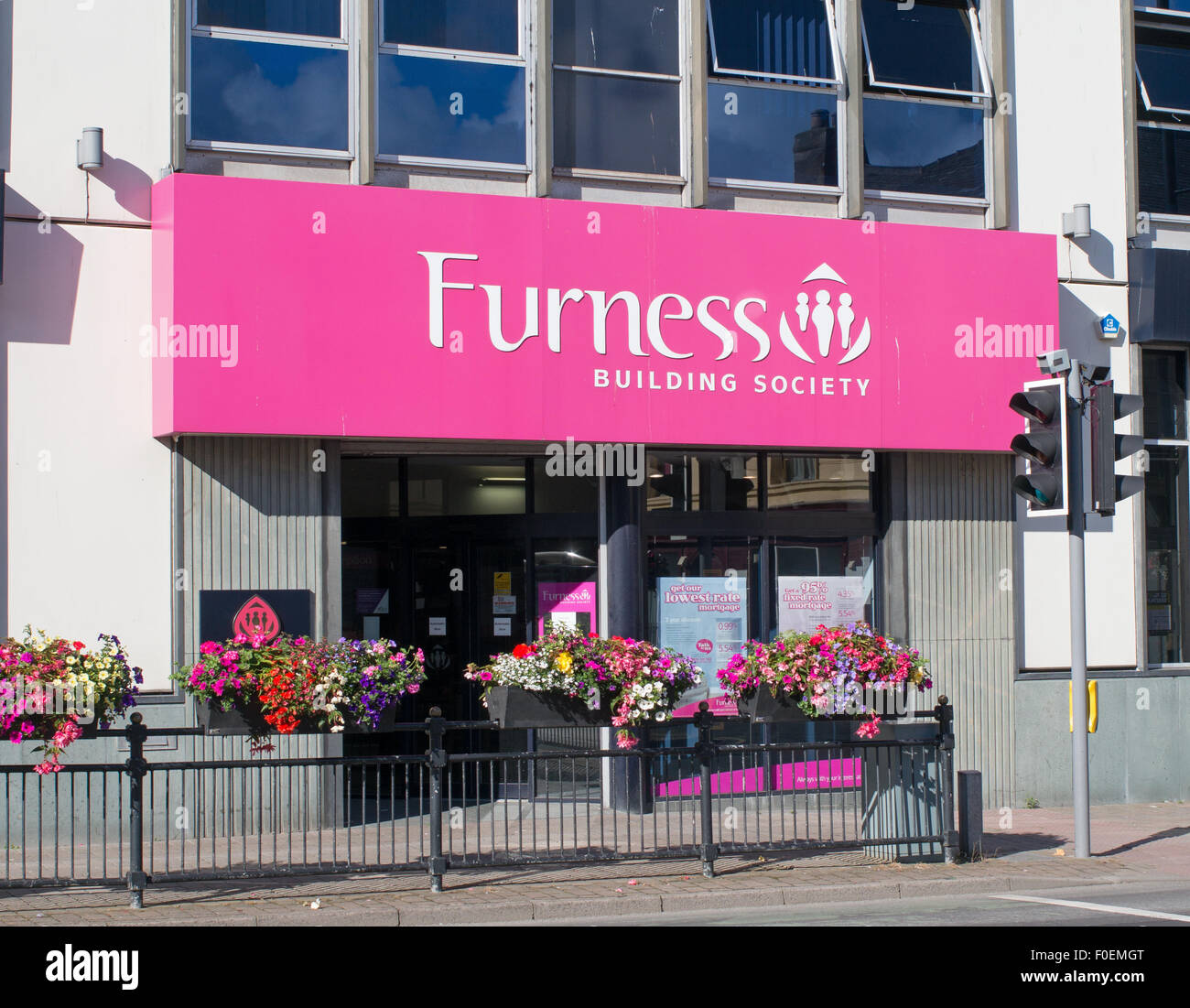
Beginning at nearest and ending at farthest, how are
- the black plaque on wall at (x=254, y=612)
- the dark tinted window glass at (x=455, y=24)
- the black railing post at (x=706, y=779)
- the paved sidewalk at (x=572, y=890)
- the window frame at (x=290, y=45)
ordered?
the paved sidewalk at (x=572, y=890) < the black railing post at (x=706, y=779) < the black plaque on wall at (x=254, y=612) < the window frame at (x=290, y=45) < the dark tinted window glass at (x=455, y=24)

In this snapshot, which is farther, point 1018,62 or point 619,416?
point 1018,62

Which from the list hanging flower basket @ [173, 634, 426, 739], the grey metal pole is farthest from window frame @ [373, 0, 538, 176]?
the grey metal pole

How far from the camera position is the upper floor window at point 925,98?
1419 centimetres

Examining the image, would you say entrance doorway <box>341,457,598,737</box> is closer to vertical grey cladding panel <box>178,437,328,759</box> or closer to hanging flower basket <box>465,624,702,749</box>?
vertical grey cladding panel <box>178,437,328,759</box>

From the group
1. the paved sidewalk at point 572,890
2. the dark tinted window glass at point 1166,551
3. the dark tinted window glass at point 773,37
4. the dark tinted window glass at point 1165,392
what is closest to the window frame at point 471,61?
the dark tinted window glass at point 773,37

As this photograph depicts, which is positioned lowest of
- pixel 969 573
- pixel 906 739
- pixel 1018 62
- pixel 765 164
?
pixel 906 739

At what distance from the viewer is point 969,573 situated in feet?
46.4

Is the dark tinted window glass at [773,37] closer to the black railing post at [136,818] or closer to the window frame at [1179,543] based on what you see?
the window frame at [1179,543]

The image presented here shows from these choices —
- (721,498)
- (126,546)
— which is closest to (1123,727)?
(721,498)

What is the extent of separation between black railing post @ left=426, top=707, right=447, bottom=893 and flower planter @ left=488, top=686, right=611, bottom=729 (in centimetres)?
46

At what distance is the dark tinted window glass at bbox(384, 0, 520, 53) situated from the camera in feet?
41.9

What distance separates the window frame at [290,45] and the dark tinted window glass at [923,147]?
201 inches
